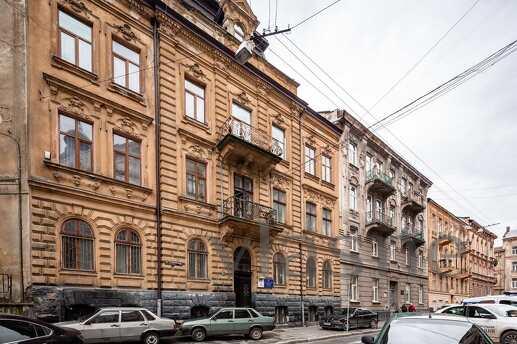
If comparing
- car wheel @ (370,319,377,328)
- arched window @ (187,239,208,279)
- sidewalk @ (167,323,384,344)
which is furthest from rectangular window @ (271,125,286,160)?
car wheel @ (370,319,377,328)

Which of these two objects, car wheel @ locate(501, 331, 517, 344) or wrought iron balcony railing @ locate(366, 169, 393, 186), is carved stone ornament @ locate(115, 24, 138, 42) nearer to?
car wheel @ locate(501, 331, 517, 344)

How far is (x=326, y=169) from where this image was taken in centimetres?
3403

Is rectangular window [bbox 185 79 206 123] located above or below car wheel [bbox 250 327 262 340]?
above

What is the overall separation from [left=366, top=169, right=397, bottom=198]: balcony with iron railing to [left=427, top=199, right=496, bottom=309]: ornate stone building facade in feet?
51.6

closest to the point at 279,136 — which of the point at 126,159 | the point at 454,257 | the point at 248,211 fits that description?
the point at 248,211

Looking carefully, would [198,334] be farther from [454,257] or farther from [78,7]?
[454,257]

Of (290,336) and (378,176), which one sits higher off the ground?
(378,176)

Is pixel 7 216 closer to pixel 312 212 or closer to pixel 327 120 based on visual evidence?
pixel 312 212

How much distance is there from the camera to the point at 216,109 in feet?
78.7

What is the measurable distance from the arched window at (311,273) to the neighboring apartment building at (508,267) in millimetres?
77702

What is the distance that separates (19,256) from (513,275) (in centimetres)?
10023

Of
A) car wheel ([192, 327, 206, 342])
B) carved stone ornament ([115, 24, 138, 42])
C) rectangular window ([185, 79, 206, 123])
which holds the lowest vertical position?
car wheel ([192, 327, 206, 342])

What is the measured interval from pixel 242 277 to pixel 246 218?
10.8 feet

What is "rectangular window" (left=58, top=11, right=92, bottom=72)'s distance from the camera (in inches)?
675
